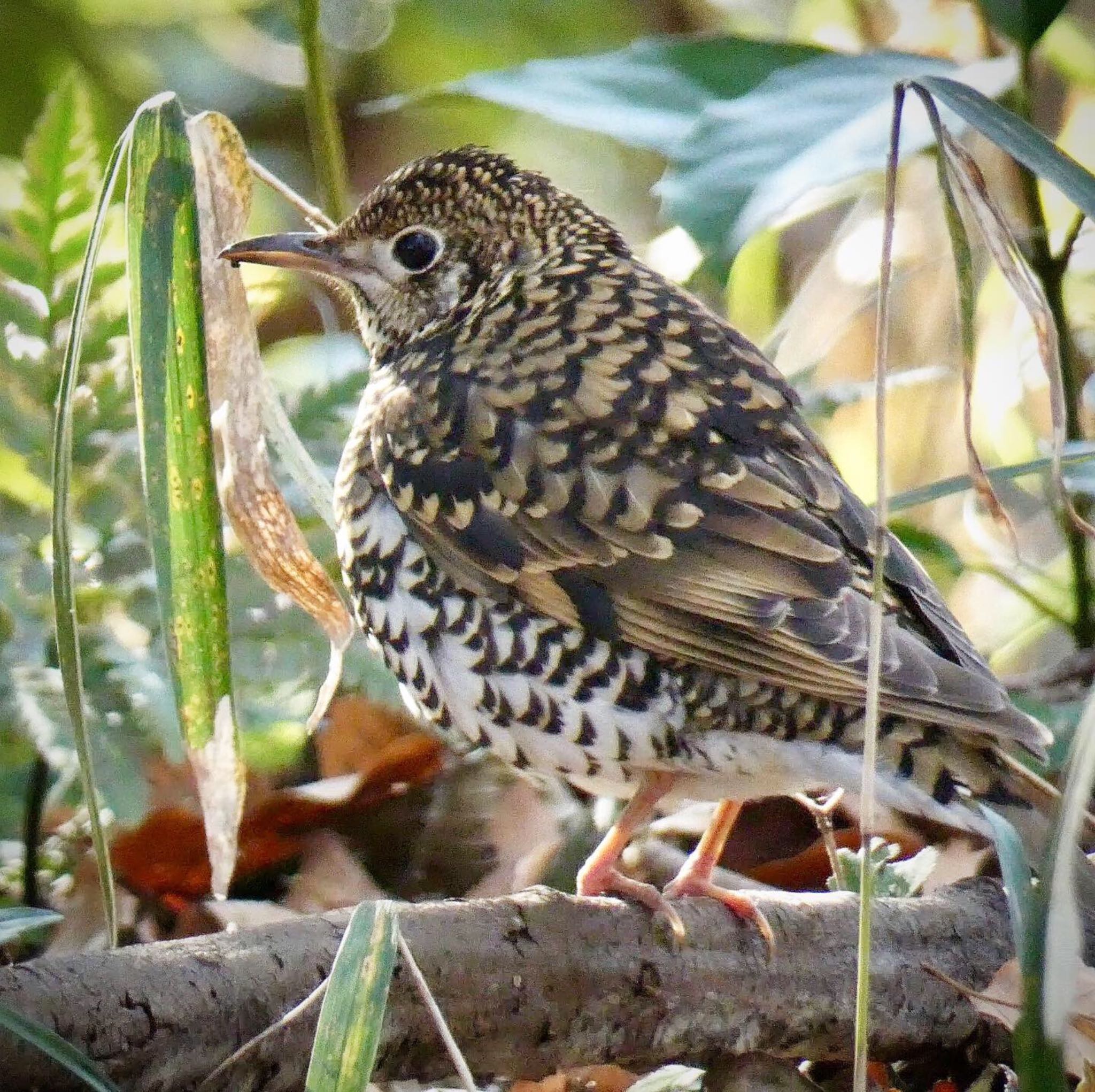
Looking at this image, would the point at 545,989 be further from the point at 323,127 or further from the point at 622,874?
the point at 323,127

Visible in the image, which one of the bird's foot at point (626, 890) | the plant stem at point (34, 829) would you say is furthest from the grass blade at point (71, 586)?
the plant stem at point (34, 829)

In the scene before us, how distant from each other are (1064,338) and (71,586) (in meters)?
2.44

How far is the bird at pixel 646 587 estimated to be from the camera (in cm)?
254

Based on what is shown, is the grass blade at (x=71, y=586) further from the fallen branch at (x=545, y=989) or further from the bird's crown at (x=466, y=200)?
the bird's crown at (x=466, y=200)

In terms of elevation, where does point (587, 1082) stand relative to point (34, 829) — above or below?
below

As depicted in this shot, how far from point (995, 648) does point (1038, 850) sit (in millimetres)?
1936

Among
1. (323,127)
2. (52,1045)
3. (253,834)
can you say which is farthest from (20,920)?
(323,127)

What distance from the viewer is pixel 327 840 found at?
3.48 metres

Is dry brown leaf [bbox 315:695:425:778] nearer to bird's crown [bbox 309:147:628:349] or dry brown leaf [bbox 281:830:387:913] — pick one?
dry brown leaf [bbox 281:830:387:913]

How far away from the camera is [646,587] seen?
2656 mm

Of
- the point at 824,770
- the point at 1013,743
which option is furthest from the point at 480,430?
the point at 1013,743

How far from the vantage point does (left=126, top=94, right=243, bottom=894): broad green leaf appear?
7.29 feet

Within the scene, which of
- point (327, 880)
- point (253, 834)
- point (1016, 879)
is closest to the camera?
point (1016, 879)

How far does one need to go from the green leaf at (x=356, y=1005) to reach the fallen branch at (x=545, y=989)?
5.8 inches
